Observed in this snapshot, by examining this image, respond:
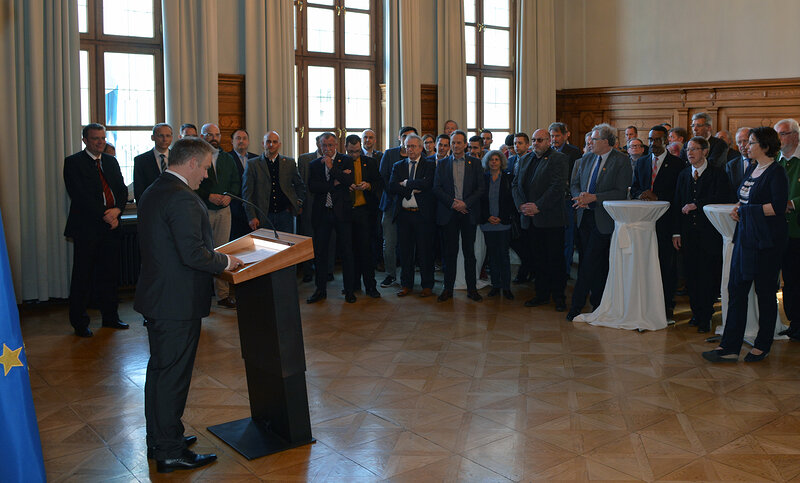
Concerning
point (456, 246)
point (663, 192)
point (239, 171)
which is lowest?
point (456, 246)

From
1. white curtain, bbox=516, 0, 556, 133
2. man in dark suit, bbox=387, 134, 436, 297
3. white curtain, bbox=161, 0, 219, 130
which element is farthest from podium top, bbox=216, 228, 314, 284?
white curtain, bbox=516, 0, 556, 133

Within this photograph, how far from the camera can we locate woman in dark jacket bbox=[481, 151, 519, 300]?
7.25 meters

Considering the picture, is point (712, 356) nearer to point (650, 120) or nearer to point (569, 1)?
point (650, 120)

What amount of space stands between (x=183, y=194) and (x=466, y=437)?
1.89 m

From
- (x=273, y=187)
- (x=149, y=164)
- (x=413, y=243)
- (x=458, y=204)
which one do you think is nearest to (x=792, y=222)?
(x=458, y=204)

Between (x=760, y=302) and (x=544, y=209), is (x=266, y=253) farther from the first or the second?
(x=544, y=209)

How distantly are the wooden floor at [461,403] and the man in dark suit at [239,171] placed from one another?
1.46m

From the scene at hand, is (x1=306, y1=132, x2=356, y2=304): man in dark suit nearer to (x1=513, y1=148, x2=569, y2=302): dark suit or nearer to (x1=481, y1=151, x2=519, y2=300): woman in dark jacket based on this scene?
(x1=481, y1=151, x2=519, y2=300): woman in dark jacket

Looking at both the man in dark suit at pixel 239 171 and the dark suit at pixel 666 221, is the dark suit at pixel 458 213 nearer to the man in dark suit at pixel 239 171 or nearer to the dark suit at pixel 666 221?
the dark suit at pixel 666 221

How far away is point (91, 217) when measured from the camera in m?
6.12

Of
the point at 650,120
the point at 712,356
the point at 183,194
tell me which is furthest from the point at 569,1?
the point at 183,194

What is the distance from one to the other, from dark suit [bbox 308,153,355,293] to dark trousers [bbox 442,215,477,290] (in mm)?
918

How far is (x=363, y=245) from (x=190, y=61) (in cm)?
276

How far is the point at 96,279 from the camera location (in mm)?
6340
